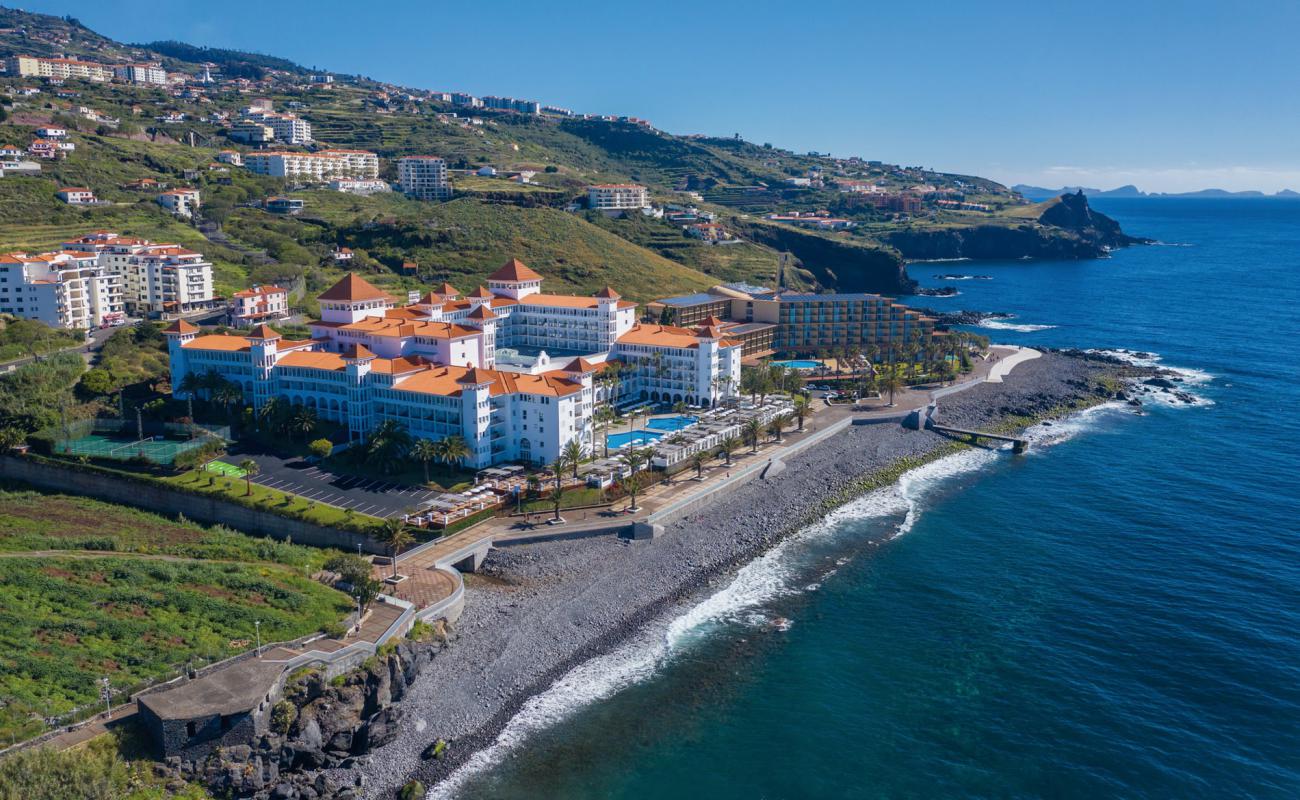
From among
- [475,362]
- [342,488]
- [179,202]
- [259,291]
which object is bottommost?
[342,488]

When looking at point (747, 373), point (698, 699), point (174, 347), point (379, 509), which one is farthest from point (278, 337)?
point (698, 699)

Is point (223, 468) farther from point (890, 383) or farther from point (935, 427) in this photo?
point (935, 427)

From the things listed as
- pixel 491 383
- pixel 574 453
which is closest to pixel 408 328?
pixel 491 383

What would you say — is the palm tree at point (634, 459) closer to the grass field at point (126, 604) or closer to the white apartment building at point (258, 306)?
the grass field at point (126, 604)

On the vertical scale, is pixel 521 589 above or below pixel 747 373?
below

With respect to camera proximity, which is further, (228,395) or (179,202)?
(179,202)

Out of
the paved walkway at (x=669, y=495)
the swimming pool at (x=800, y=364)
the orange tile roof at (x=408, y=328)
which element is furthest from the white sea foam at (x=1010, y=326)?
the orange tile roof at (x=408, y=328)

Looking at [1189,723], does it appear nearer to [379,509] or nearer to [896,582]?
[896,582]
